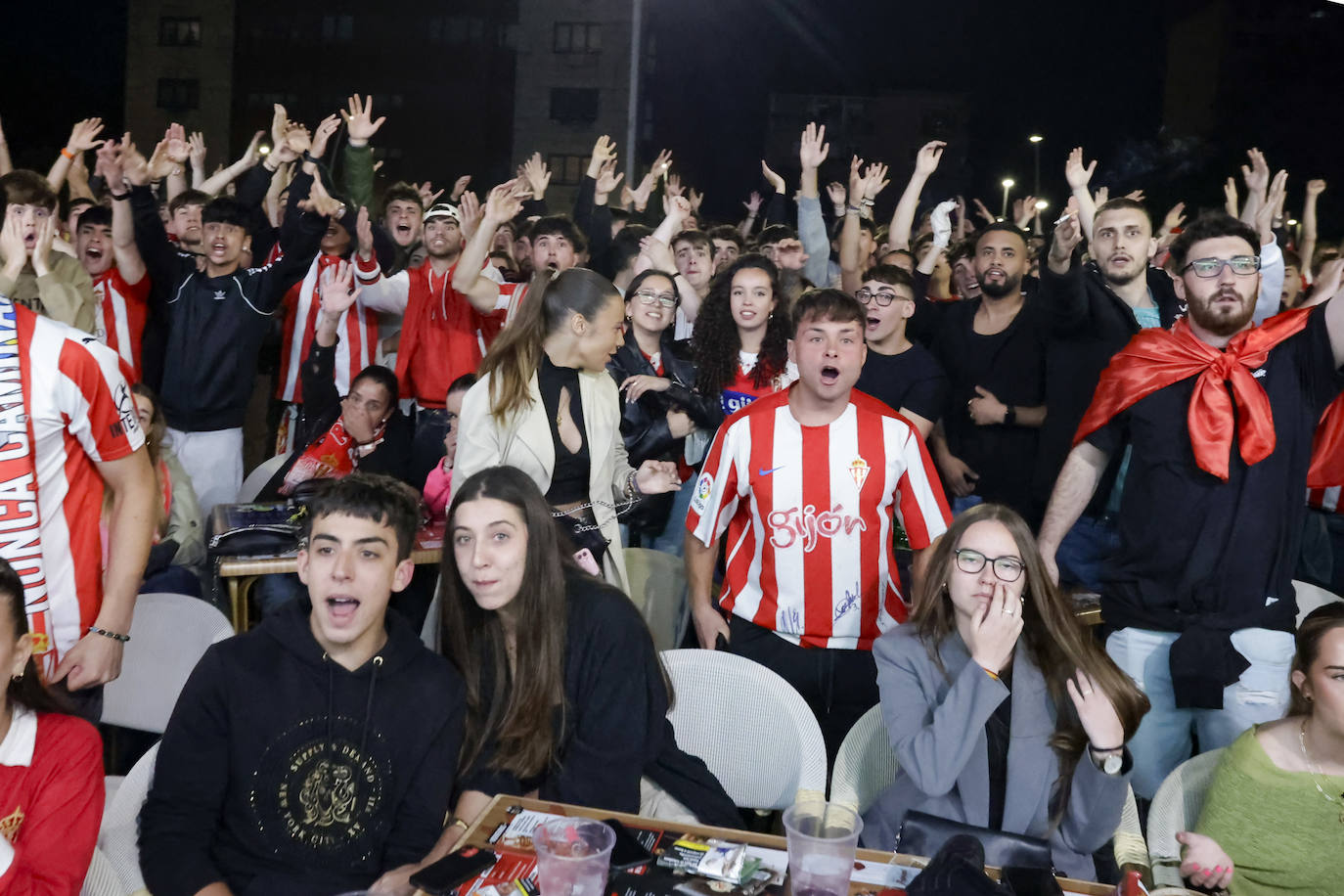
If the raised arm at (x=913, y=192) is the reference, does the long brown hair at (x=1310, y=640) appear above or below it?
below

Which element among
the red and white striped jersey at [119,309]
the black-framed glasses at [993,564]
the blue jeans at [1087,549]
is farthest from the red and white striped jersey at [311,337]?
the black-framed glasses at [993,564]

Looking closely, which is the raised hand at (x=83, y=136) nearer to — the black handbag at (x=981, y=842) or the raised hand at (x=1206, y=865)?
the black handbag at (x=981, y=842)

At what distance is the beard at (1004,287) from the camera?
436 cm

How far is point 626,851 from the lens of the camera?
1798 millimetres

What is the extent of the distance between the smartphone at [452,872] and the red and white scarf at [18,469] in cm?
102

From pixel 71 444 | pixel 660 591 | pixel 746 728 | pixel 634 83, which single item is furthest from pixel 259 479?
pixel 634 83

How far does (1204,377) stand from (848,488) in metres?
0.96

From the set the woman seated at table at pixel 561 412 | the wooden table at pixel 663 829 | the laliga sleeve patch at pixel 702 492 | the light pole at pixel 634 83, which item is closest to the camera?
the wooden table at pixel 663 829

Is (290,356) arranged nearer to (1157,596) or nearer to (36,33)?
(1157,596)

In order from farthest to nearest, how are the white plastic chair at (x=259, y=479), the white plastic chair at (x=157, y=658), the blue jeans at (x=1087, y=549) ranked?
the white plastic chair at (x=259, y=479) < the blue jeans at (x=1087, y=549) < the white plastic chair at (x=157, y=658)

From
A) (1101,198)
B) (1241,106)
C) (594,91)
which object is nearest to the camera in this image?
(1101,198)

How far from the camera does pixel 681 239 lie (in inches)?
207

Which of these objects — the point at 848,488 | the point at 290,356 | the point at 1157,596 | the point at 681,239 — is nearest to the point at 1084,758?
the point at 1157,596

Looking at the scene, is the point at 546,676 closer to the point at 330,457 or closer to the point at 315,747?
the point at 315,747
